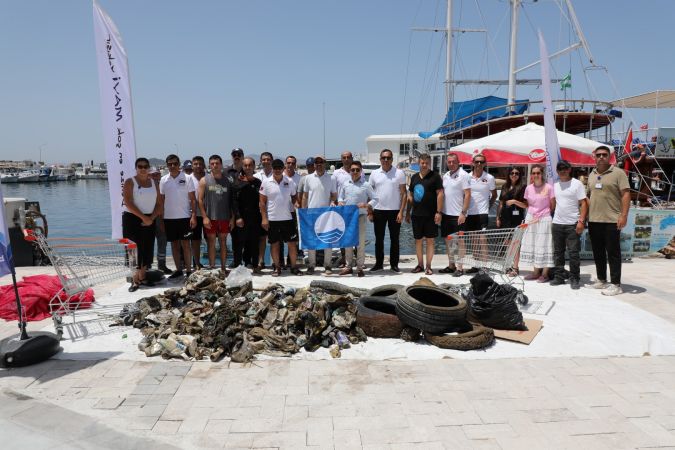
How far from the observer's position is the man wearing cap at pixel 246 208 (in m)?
7.80

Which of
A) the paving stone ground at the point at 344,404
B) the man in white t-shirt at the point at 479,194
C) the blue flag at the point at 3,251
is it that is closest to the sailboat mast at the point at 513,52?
the man in white t-shirt at the point at 479,194

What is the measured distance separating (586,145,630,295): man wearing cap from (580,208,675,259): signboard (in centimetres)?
302

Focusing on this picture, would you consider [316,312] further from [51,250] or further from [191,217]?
[191,217]

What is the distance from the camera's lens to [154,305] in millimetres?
5793

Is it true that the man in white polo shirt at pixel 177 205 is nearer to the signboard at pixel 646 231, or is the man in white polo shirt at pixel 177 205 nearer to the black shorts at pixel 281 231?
the black shorts at pixel 281 231

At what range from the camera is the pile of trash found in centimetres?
471

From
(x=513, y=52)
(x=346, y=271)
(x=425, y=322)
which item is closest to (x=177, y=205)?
(x=346, y=271)

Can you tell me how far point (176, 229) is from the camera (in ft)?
25.2

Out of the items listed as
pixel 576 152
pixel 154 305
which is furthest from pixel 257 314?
pixel 576 152

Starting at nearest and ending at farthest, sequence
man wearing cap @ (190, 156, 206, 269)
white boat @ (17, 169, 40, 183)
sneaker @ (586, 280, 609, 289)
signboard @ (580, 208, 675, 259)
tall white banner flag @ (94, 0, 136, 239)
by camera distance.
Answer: sneaker @ (586, 280, 609, 289), tall white banner flag @ (94, 0, 136, 239), man wearing cap @ (190, 156, 206, 269), signboard @ (580, 208, 675, 259), white boat @ (17, 169, 40, 183)

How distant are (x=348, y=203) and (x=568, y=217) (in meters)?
3.62

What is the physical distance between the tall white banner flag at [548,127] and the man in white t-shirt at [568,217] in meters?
0.68

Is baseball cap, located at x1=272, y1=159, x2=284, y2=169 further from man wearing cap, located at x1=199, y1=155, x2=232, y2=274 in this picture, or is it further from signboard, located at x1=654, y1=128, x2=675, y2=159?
signboard, located at x1=654, y1=128, x2=675, y2=159

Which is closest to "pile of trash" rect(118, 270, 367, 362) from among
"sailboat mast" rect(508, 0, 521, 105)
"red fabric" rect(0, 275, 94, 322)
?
"red fabric" rect(0, 275, 94, 322)
